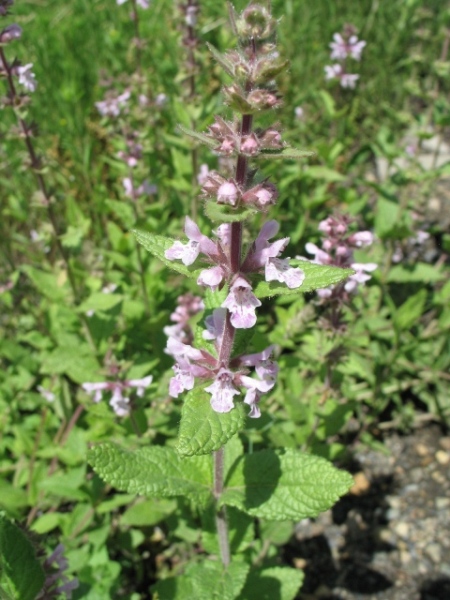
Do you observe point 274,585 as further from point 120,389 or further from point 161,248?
point 161,248

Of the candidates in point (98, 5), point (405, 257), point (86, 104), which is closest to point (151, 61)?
point (86, 104)

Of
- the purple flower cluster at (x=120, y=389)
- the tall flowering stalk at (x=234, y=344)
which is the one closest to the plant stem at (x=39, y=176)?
the purple flower cluster at (x=120, y=389)

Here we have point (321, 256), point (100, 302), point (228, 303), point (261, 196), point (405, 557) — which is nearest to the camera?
point (261, 196)

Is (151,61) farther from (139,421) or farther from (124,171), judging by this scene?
(139,421)

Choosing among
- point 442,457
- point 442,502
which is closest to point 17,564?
point 442,502

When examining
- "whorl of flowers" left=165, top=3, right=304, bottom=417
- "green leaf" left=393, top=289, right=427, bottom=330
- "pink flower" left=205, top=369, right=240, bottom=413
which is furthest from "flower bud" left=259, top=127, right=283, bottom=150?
"green leaf" left=393, top=289, right=427, bottom=330

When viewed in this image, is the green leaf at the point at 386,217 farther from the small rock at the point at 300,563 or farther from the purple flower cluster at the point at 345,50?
the small rock at the point at 300,563
